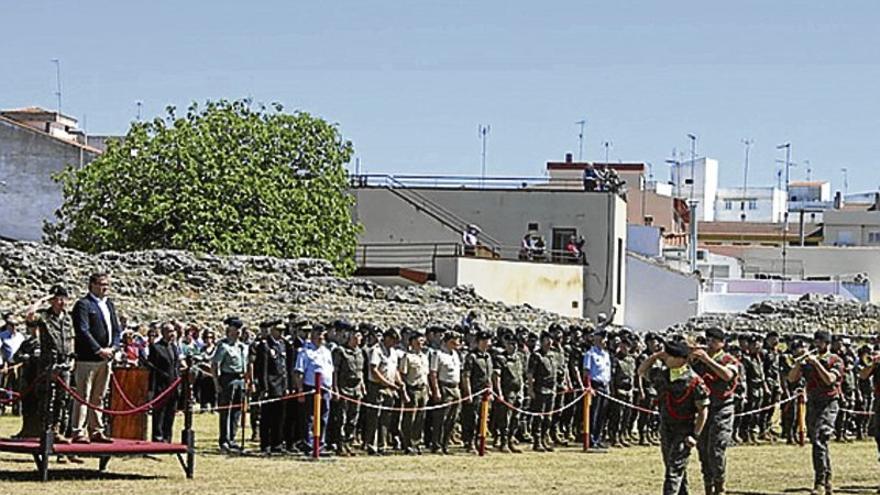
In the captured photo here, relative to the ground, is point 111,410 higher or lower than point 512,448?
higher

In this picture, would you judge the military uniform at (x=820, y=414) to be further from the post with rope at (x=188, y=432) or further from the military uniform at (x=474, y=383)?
the post with rope at (x=188, y=432)

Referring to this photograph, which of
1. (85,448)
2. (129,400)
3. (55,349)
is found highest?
(55,349)

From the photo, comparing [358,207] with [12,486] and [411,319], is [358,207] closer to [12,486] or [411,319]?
[411,319]

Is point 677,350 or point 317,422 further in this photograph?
point 317,422

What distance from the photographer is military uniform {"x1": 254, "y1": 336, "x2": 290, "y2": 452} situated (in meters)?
21.6

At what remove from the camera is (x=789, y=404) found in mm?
28062

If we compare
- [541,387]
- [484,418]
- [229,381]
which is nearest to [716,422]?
[484,418]

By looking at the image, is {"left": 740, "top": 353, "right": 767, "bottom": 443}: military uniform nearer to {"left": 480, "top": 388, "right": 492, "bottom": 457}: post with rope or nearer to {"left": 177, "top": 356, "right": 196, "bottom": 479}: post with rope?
{"left": 480, "top": 388, "right": 492, "bottom": 457}: post with rope

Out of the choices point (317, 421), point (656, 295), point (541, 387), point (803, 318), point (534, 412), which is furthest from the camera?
point (656, 295)

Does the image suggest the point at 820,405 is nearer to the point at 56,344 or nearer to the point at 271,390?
the point at 271,390

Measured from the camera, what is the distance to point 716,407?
54.0ft

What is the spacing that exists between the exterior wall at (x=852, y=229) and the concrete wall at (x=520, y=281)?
46.0m

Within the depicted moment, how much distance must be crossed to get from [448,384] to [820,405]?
5.73m

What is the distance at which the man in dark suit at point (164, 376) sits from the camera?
67.3 ft
